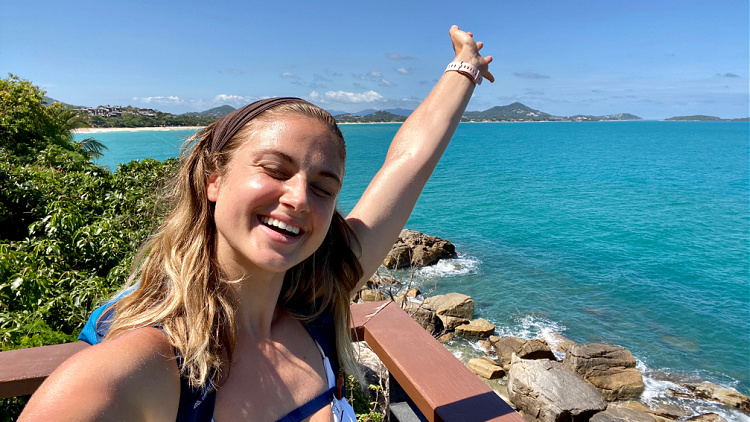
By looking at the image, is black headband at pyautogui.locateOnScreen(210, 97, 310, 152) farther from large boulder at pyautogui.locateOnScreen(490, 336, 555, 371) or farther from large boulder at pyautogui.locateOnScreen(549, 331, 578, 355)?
large boulder at pyautogui.locateOnScreen(549, 331, 578, 355)

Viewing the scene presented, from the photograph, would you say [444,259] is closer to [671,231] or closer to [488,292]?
[488,292]

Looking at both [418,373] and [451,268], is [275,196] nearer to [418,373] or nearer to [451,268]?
[418,373]

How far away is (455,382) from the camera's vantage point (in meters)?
1.62

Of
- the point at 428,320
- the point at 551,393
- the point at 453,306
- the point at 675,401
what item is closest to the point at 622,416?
the point at 551,393

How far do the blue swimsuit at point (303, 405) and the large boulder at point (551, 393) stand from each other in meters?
8.86

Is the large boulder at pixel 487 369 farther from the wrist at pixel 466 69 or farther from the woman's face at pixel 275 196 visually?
the woman's face at pixel 275 196

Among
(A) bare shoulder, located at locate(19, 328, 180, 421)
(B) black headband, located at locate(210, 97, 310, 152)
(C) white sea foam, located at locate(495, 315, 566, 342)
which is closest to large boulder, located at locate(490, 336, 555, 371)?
(C) white sea foam, located at locate(495, 315, 566, 342)

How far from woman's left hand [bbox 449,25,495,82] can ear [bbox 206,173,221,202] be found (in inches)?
52.6

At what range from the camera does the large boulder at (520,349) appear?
Result: 11.5m

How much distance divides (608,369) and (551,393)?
2.58 metres

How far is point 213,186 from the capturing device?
1.40m

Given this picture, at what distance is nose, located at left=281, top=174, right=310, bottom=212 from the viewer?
1296 millimetres

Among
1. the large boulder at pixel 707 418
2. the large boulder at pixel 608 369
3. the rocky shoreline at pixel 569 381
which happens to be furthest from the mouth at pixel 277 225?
the large boulder at pixel 707 418

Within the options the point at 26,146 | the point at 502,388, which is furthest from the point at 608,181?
the point at 26,146
